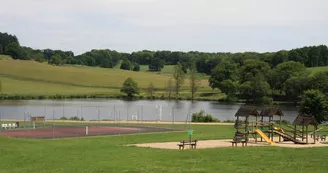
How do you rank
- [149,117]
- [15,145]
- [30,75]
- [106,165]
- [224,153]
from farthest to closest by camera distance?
1. [30,75]
2. [149,117]
3. [15,145]
4. [224,153]
5. [106,165]

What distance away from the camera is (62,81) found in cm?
15900

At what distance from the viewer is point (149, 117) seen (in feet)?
264

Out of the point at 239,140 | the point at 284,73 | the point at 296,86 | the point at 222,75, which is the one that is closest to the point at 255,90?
the point at 296,86

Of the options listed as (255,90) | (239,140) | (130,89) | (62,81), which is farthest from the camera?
(62,81)

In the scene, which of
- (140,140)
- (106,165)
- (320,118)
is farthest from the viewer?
(320,118)

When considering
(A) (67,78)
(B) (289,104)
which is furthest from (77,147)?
(A) (67,78)

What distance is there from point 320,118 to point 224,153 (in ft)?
133

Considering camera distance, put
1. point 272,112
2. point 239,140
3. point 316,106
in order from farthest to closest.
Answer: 1. point 316,106
2. point 272,112
3. point 239,140

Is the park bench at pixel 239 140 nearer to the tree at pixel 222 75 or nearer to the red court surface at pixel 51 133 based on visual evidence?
the red court surface at pixel 51 133

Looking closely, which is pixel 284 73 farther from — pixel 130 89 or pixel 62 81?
pixel 62 81

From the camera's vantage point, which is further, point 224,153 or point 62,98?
point 62,98

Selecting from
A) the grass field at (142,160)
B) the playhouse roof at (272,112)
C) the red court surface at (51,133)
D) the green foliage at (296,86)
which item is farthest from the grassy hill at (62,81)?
the grass field at (142,160)

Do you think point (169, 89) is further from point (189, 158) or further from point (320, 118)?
point (189, 158)

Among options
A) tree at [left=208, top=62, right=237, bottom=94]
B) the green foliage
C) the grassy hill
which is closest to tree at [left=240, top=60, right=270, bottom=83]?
tree at [left=208, top=62, right=237, bottom=94]
